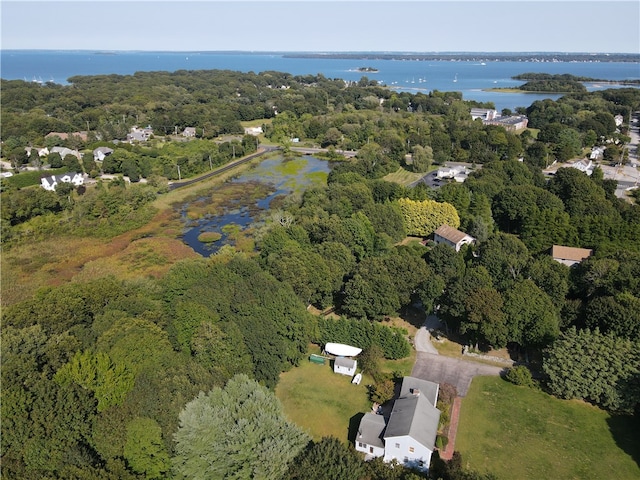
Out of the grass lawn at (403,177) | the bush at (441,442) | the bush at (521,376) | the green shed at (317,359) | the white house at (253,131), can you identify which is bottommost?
the green shed at (317,359)

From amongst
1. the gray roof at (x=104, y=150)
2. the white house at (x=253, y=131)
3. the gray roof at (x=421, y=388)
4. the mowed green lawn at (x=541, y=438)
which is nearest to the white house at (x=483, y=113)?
the white house at (x=253, y=131)

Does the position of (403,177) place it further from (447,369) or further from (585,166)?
(447,369)

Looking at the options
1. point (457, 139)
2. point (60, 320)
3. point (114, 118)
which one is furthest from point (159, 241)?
point (114, 118)

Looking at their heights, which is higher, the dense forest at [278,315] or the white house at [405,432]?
the dense forest at [278,315]

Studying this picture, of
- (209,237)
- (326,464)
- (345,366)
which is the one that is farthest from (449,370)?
(209,237)

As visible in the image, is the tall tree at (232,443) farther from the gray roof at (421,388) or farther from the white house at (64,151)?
the white house at (64,151)

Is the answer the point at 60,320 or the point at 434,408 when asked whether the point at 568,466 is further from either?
the point at 60,320
